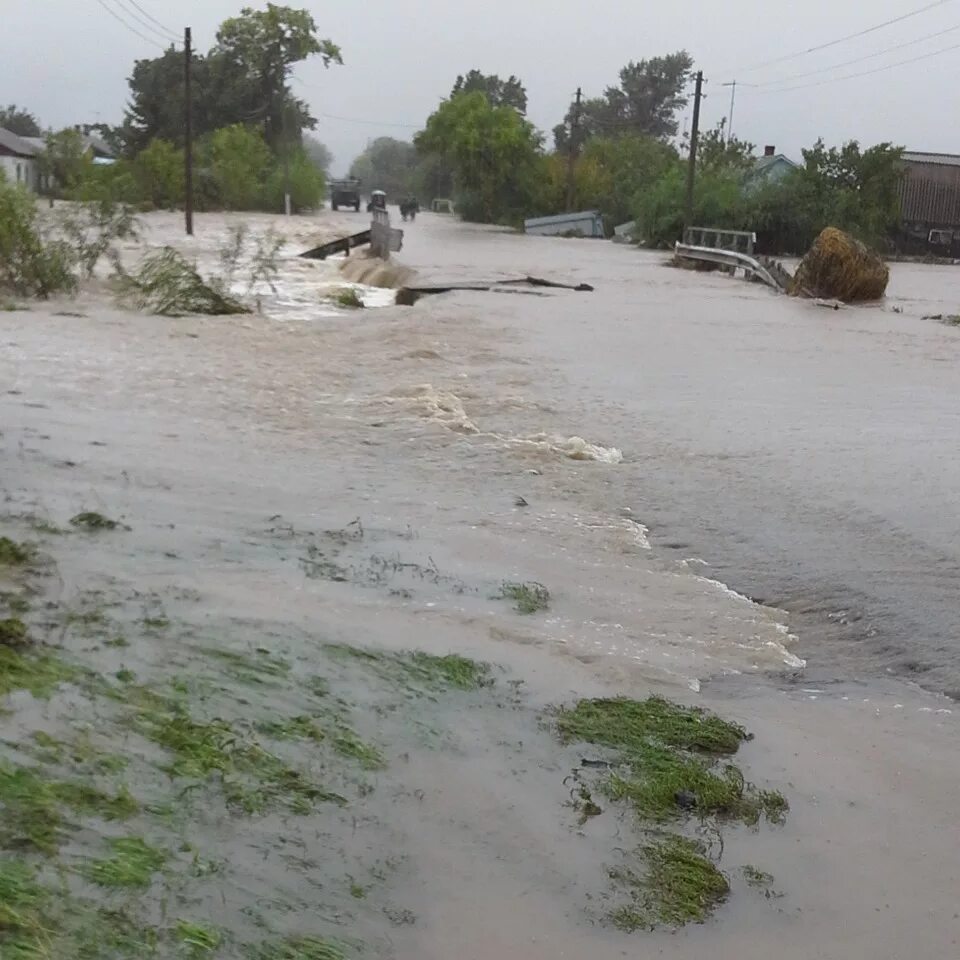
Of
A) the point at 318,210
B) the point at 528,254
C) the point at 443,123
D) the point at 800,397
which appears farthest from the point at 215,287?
the point at 318,210

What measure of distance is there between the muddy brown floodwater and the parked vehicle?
6396 cm

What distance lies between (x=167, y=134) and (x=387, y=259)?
49.9 metres

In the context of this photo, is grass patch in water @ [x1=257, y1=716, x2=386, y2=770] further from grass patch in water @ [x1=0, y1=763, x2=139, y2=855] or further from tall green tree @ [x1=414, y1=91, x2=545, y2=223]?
tall green tree @ [x1=414, y1=91, x2=545, y2=223]

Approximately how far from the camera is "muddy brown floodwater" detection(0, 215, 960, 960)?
3.27m

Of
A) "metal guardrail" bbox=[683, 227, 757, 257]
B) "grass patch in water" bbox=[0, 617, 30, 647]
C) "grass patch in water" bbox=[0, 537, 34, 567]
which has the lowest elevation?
"grass patch in water" bbox=[0, 537, 34, 567]

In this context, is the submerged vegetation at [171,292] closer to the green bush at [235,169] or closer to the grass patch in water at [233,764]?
the grass patch in water at [233,764]

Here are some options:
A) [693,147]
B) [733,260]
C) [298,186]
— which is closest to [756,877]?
[733,260]

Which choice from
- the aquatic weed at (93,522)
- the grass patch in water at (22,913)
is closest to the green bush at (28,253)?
the aquatic weed at (93,522)

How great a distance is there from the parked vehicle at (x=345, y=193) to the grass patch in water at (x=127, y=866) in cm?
7481

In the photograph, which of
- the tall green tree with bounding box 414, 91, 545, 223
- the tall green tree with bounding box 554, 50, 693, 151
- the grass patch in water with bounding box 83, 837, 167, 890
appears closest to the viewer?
the grass patch in water with bounding box 83, 837, 167, 890

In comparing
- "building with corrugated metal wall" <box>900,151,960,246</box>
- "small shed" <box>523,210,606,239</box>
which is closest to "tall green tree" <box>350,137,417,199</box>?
"small shed" <box>523,210,606,239</box>

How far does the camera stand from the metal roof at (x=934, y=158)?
5791cm

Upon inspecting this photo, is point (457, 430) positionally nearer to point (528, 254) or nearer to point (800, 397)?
point (800, 397)

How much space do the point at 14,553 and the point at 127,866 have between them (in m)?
2.67
